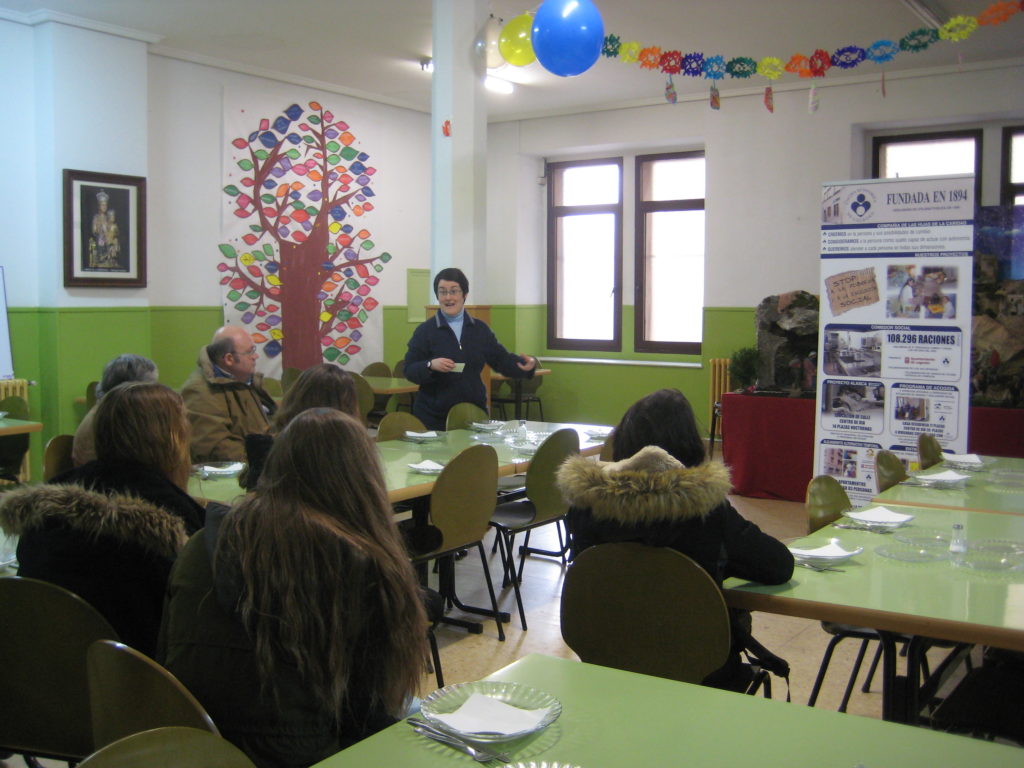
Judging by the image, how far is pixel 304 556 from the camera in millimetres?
1561

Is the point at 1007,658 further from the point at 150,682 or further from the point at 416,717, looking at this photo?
the point at 150,682

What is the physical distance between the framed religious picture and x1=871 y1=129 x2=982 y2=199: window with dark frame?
6138mm

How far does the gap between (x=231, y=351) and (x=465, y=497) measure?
1181 millimetres

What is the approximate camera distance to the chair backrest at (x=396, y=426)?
4518mm

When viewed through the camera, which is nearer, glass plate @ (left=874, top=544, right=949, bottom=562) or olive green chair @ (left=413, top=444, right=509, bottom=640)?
glass plate @ (left=874, top=544, right=949, bottom=562)

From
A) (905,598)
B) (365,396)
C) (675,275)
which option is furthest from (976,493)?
(675,275)

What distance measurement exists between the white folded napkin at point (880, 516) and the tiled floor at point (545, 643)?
29.8 inches

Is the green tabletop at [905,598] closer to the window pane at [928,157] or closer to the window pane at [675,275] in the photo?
the window pane at [928,157]

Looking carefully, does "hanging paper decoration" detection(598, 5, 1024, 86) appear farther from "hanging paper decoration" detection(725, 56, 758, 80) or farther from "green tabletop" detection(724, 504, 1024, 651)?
"green tabletop" detection(724, 504, 1024, 651)

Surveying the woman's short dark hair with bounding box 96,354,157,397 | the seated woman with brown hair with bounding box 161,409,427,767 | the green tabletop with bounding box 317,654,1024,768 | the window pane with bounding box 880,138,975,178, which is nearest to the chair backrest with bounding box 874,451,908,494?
the green tabletop with bounding box 317,654,1024,768

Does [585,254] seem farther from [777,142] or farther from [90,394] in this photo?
[90,394]

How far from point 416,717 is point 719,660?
91cm

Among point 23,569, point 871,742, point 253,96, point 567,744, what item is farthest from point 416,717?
point 253,96

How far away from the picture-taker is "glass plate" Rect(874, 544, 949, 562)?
250cm
